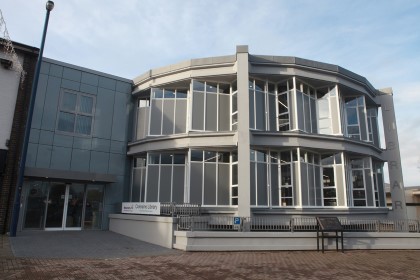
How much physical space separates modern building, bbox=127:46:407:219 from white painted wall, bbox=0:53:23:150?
633 centimetres

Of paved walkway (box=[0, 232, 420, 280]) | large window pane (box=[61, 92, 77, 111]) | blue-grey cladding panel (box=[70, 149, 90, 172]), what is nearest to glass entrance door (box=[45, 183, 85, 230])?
blue-grey cladding panel (box=[70, 149, 90, 172])

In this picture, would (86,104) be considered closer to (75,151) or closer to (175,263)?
(75,151)

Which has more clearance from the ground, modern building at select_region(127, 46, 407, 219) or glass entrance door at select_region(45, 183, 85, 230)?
modern building at select_region(127, 46, 407, 219)

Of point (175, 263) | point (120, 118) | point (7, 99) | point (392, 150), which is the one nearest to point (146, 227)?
point (175, 263)

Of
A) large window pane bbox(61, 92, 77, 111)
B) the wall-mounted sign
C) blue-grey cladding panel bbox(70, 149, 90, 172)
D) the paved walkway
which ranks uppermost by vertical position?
large window pane bbox(61, 92, 77, 111)

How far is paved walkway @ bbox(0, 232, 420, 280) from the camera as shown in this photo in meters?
8.48

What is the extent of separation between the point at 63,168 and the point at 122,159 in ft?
10.9

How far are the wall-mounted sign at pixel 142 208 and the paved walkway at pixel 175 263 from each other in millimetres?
1697

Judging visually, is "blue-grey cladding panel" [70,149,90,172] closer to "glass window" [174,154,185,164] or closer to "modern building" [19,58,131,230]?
"modern building" [19,58,131,230]

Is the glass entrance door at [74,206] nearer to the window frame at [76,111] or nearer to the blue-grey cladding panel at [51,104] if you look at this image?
the window frame at [76,111]

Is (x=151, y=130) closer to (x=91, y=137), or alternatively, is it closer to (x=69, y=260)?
(x=91, y=137)

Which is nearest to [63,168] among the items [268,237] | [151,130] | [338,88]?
[151,130]

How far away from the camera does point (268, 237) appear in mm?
12938

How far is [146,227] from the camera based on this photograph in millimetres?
14891
